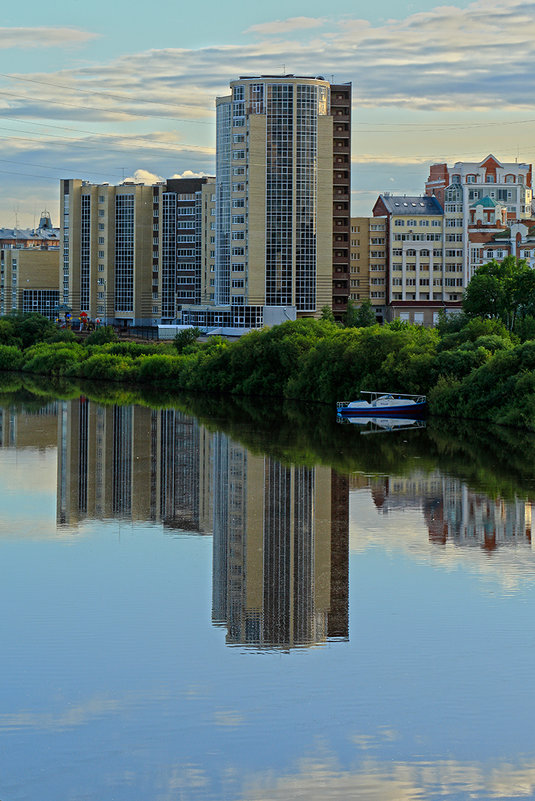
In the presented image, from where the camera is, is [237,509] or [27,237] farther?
[27,237]

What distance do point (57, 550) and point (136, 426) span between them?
13.7m

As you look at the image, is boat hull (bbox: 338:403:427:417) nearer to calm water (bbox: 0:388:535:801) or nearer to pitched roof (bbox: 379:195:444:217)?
calm water (bbox: 0:388:535:801)

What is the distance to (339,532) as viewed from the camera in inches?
586

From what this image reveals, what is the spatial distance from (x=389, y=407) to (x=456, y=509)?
1388cm

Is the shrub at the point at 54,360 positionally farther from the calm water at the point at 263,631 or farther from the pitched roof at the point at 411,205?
the calm water at the point at 263,631

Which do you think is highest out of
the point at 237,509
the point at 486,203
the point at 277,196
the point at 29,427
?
the point at 486,203

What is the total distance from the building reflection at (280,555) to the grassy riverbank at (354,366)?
882cm

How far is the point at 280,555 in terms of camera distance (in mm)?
13430

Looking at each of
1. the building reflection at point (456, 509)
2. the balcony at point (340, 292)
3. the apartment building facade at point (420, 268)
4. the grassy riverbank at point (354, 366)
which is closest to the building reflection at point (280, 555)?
the building reflection at point (456, 509)

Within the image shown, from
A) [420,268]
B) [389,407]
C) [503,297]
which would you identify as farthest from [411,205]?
[389,407]

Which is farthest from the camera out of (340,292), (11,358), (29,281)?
(29,281)

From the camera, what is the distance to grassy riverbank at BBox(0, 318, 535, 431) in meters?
27.9

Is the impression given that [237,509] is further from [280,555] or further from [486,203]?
[486,203]

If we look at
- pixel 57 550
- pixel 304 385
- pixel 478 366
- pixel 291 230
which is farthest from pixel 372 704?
pixel 291 230
